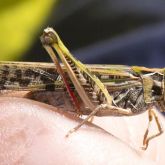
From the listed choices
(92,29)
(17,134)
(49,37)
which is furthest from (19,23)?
(17,134)

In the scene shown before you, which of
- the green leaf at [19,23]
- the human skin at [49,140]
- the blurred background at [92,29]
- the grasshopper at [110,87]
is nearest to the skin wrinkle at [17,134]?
the human skin at [49,140]

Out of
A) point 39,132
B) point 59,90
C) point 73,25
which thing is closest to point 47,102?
point 59,90

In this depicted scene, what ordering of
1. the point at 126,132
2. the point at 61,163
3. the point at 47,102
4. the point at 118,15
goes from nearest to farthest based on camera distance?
the point at 61,163 → the point at 47,102 → the point at 126,132 → the point at 118,15

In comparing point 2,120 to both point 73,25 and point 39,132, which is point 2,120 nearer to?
point 39,132

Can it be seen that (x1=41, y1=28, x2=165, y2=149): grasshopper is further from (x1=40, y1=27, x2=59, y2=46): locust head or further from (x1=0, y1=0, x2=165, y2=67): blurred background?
(x1=0, y1=0, x2=165, y2=67): blurred background

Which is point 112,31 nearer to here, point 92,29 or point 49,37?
point 92,29

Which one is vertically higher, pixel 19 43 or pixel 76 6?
pixel 76 6

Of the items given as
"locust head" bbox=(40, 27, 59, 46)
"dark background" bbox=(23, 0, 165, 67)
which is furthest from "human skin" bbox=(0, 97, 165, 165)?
"dark background" bbox=(23, 0, 165, 67)
